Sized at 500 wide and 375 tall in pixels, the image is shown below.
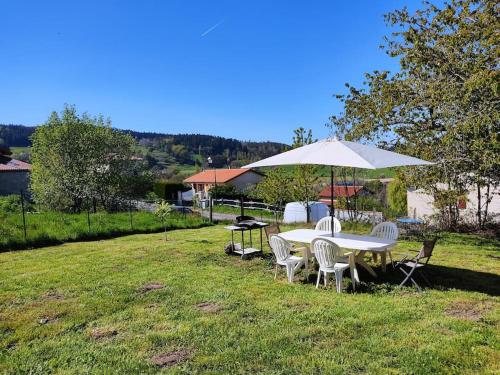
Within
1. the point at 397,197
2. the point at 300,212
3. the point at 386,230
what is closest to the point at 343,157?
the point at 386,230

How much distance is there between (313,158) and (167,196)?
4254cm

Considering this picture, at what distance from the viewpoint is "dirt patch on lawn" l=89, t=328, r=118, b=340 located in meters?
4.46

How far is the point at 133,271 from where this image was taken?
24.8 feet

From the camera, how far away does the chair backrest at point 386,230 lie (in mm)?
7834

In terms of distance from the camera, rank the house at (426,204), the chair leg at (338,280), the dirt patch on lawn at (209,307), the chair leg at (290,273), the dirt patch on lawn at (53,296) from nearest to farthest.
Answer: the dirt patch on lawn at (209,307) → the dirt patch on lawn at (53,296) → the chair leg at (338,280) → the chair leg at (290,273) → the house at (426,204)

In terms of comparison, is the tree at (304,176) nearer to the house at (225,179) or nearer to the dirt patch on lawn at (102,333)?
the dirt patch on lawn at (102,333)

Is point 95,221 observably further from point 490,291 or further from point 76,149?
point 76,149

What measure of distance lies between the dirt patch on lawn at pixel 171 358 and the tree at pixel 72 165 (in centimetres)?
2406

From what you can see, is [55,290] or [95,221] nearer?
[55,290]

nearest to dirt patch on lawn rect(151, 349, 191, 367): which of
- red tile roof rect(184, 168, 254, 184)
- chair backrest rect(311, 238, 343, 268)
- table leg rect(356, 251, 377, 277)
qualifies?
chair backrest rect(311, 238, 343, 268)

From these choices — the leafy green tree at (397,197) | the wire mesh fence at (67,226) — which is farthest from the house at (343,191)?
the wire mesh fence at (67,226)

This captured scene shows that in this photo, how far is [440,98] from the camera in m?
10.4

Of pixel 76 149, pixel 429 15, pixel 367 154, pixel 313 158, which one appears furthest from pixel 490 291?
pixel 76 149

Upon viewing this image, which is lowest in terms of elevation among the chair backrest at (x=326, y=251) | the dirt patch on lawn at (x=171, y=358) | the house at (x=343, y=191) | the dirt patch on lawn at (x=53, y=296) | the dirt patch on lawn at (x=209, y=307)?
the dirt patch on lawn at (x=171, y=358)
